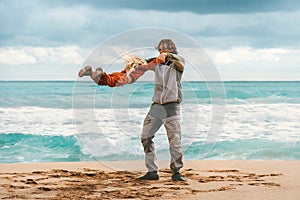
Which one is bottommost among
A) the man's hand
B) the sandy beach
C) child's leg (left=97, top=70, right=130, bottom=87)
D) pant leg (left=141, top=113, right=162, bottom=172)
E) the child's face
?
the sandy beach

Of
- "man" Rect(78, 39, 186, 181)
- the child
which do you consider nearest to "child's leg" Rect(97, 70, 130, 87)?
the child

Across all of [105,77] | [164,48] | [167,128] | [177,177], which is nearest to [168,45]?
[164,48]

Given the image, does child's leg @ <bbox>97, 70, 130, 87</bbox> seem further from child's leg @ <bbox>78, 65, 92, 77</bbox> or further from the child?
child's leg @ <bbox>78, 65, 92, 77</bbox>

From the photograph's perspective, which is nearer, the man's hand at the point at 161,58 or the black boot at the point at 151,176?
the man's hand at the point at 161,58

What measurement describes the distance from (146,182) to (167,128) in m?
0.63

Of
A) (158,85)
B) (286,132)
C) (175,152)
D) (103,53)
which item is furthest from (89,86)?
(286,132)

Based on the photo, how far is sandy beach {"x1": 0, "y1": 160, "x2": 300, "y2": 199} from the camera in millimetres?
5672

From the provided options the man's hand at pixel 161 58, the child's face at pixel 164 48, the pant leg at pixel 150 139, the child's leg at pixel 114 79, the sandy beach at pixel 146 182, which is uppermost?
the child's face at pixel 164 48

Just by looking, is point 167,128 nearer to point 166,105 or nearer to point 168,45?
point 166,105

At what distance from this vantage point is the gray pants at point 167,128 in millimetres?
6230

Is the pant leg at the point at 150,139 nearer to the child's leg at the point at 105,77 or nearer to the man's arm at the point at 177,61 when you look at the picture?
the man's arm at the point at 177,61

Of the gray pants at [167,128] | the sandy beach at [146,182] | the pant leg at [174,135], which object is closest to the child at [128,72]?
the gray pants at [167,128]

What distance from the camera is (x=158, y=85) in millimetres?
6176

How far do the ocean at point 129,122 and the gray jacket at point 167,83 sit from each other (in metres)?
0.10
